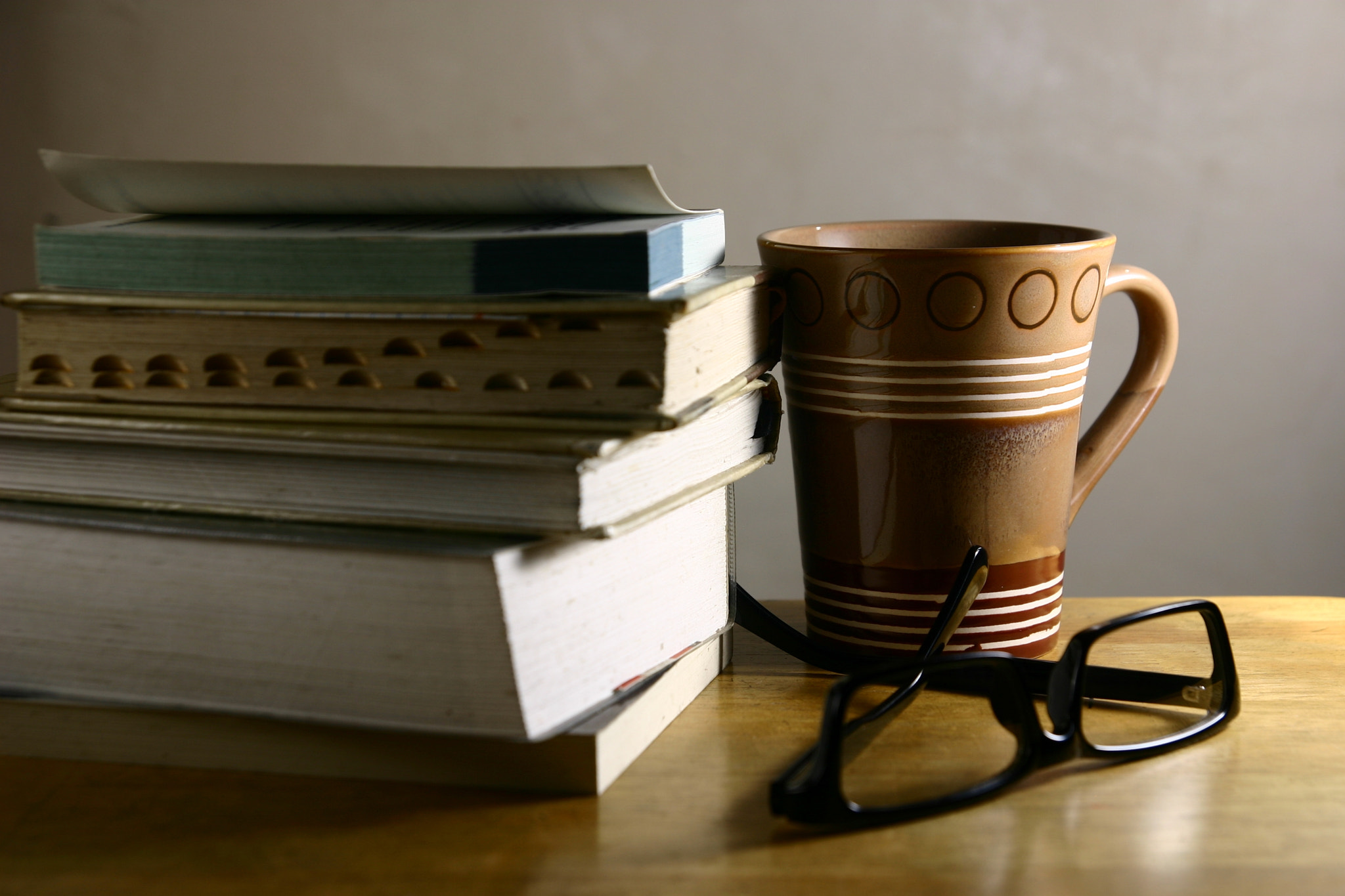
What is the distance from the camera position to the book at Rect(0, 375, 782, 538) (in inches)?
15.2

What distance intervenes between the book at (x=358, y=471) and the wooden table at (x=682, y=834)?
0.36 feet

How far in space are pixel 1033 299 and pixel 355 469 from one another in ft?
0.99

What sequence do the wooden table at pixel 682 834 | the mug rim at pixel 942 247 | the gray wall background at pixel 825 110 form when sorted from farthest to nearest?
the gray wall background at pixel 825 110
the mug rim at pixel 942 247
the wooden table at pixel 682 834

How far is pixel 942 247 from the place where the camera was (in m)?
0.61

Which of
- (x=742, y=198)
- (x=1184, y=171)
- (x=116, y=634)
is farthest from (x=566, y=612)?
(x=1184, y=171)

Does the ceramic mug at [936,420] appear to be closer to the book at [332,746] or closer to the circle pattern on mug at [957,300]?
the circle pattern on mug at [957,300]

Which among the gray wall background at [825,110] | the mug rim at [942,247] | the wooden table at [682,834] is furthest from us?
the gray wall background at [825,110]

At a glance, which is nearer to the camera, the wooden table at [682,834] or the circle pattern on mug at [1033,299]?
the wooden table at [682,834]

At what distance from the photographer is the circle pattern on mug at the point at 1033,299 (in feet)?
1.60

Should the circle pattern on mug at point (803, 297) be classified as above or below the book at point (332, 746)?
above

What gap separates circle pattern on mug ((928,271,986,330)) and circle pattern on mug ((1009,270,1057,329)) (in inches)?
0.6

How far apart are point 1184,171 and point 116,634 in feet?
3.43

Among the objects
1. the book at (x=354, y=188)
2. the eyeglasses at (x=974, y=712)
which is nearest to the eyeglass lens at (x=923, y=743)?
the eyeglasses at (x=974, y=712)

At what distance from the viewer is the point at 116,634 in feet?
1.43
